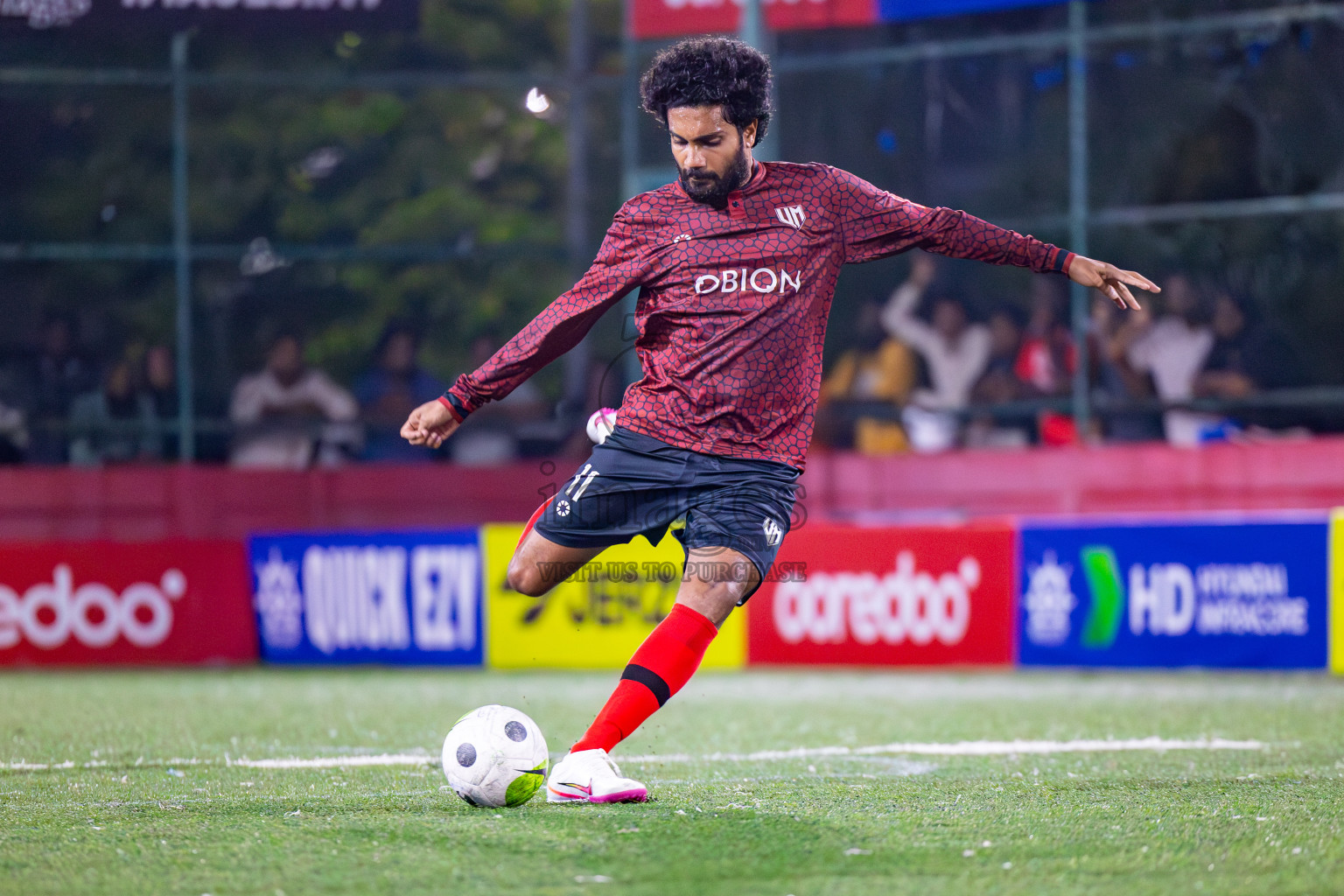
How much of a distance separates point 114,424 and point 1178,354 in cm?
912

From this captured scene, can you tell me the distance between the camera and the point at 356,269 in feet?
48.7

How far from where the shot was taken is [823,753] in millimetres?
6051

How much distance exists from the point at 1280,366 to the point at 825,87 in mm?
4954

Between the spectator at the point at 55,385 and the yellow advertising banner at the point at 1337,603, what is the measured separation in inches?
402

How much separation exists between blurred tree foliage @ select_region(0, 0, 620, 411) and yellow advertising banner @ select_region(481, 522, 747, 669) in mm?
3997

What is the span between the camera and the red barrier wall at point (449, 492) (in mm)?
12727

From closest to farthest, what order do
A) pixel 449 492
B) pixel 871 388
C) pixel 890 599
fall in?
pixel 890 599
pixel 871 388
pixel 449 492

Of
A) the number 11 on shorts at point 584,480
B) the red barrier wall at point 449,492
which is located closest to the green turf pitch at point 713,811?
the number 11 on shorts at point 584,480

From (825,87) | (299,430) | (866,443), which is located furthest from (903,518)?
(299,430)

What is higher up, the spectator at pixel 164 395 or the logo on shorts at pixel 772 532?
the spectator at pixel 164 395

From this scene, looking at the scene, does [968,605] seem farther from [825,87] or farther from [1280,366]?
[825,87]

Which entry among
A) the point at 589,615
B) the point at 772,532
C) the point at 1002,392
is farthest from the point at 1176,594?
the point at 772,532

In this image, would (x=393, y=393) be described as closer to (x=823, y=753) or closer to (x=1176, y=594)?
(x=1176, y=594)

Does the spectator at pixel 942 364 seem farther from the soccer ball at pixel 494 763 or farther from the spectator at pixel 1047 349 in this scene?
the soccer ball at pixel 494 763
